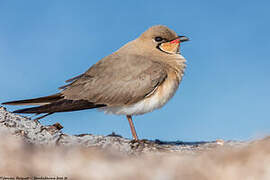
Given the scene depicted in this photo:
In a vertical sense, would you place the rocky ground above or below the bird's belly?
below

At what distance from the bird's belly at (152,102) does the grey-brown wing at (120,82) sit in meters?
0.09

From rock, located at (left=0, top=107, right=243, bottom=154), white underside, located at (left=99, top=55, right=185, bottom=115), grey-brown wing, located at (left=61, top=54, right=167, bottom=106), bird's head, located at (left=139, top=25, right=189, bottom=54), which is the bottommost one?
rock, located at (left=0, top=107, right=243, bottom=154)

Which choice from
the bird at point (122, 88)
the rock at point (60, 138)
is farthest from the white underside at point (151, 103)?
the rock at point (60, 138)

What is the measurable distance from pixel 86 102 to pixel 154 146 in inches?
54.0

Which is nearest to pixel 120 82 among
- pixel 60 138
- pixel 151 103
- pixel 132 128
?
pixel 151 103

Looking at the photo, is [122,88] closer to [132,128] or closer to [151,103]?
[151,103]

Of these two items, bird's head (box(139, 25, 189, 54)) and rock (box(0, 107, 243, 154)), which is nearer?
rock (box(0, 107, 243, 154))

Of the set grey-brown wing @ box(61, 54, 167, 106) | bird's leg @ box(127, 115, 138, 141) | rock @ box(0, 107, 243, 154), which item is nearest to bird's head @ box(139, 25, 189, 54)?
grey-brown wing @ box(61, 54, 167, 106)

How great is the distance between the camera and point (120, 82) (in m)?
6.46

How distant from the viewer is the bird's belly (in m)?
6.35

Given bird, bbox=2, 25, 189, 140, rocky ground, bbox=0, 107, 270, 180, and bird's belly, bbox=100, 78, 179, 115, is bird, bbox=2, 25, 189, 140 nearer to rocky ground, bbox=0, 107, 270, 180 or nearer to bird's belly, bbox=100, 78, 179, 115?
bird's belly, bbox=100, 78, 179, 115

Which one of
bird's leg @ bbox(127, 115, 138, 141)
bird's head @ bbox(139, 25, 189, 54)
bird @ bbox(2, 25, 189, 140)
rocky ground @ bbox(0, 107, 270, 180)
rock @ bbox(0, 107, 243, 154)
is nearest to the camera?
rocky ground @ bbox(0, 107, 270, 180)

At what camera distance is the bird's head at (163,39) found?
23.8 feet

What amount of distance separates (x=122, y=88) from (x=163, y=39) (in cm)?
153
